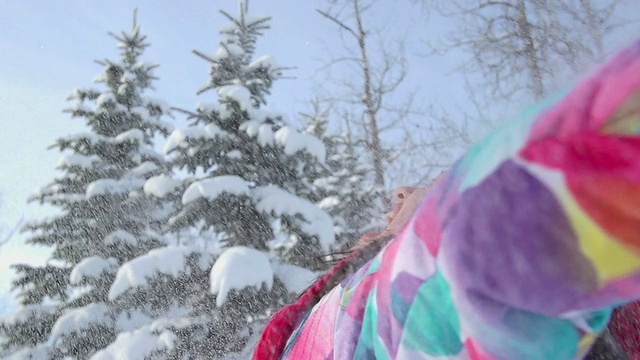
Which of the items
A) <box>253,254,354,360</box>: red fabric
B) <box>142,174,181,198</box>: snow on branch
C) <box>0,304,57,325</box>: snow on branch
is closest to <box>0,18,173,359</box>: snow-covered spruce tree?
<box>0,304,57,325</box>: snow on branch

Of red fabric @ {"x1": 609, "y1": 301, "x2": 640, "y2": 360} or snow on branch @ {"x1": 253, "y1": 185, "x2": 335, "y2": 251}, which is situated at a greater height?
snow on branch @ {"x1": 253, "y1": 185, "x2": 335, "y2": 251}

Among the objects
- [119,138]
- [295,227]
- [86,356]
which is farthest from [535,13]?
[86,356]

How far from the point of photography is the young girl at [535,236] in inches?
9.8

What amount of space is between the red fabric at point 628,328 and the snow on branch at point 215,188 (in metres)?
5.84

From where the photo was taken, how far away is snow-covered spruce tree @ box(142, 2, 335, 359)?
5945mm

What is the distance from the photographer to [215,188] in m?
6.19

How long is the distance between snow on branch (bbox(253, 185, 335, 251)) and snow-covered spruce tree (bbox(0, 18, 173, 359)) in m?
3.04

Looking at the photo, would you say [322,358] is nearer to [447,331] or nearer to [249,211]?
[447,331]

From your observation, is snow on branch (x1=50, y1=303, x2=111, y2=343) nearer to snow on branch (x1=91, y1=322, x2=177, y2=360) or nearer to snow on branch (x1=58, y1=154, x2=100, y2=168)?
snow on branch (x1=91, y1=322, x2=177, y2=360)

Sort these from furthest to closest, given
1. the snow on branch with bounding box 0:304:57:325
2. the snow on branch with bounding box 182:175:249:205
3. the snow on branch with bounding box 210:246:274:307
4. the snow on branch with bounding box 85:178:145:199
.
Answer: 1. the snow on branch with bounding box 85:178:145:199
2. the snow on branch with bounding box 0:304:57:325
3. the snow on branch with bounding box 182:175:249:205
4. the snow on branch with bounding box 210:246:274:307

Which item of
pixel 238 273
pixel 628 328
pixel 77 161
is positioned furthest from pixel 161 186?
pixel 628 328

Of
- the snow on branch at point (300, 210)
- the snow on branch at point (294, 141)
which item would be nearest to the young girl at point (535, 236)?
the snow on branch at point (300, 210)

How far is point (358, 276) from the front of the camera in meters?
0.63

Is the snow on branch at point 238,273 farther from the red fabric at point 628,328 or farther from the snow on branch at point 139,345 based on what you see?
the red fabric at point 628,328
